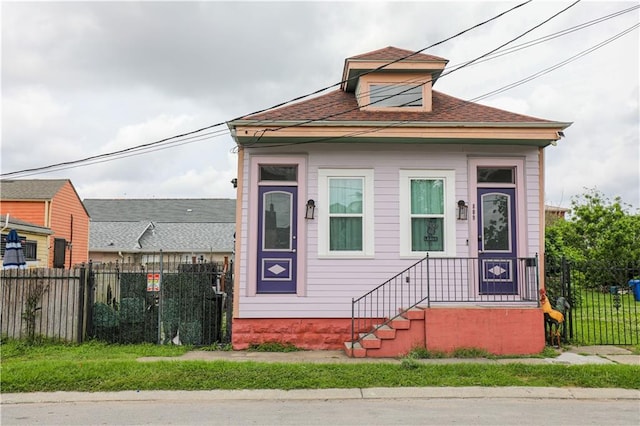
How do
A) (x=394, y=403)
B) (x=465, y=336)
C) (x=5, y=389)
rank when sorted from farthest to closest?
1. (x=465, y=336)
2. (x=5, y=389)
3. (x=394, y=403)

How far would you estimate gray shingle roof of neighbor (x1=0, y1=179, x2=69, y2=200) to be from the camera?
24.5 metres

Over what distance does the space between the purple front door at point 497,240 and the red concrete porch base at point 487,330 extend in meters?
0.92

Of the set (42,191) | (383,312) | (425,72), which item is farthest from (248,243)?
(42,191)

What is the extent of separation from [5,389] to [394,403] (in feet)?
17.6

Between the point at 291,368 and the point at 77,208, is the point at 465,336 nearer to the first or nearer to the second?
the point at 291,368

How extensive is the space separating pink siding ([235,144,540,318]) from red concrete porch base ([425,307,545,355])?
1406mm

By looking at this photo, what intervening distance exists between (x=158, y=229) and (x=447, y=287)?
95.9 ft

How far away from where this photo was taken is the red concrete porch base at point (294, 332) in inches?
403

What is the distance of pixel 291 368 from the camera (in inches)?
314

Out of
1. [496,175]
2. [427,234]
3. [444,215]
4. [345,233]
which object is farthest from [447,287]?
[496,175]

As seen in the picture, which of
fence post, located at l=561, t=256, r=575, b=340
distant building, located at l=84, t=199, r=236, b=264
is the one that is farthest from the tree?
distant building, located at l=84, t=199, r=236, b=264

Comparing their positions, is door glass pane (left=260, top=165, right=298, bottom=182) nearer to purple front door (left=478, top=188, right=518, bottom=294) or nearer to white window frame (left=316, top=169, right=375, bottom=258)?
white window frame (left=316, top=169, right=375, bottom=258)

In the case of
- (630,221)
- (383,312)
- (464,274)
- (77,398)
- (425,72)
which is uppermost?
(425,72)

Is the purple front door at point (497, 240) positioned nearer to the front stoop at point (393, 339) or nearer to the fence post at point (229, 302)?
the front stoop at point (393, 339)
